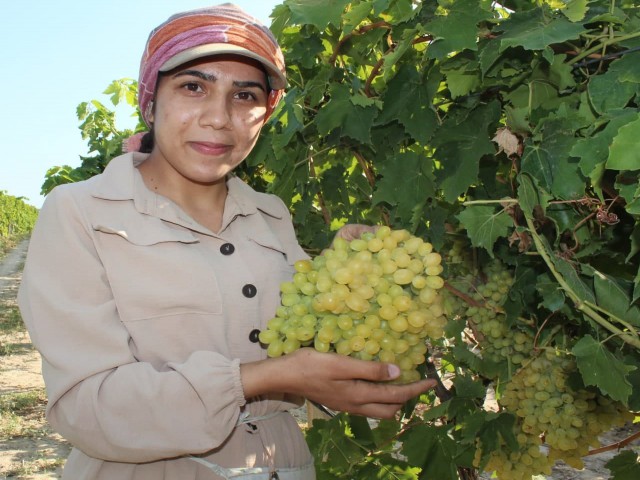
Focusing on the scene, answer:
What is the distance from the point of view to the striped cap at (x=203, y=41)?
1861mm

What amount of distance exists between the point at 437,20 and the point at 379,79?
98 cm

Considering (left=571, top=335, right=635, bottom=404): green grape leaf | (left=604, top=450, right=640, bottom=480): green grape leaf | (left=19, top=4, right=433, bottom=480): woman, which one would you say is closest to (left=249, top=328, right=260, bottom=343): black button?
(left=19, top=4, right=433, bottom=480): woman

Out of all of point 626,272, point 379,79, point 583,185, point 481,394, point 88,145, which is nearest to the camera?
point 583,185

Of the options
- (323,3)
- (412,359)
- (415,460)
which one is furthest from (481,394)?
(323,3)

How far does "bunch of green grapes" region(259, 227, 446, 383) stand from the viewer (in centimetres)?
172

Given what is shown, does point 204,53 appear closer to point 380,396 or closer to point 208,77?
point 208,77

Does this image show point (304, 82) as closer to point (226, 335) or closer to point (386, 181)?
point (386, 181)

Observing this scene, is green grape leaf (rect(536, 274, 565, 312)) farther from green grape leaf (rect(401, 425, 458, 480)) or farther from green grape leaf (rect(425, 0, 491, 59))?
green grape leaf (rect(401, 425, 458, 480))

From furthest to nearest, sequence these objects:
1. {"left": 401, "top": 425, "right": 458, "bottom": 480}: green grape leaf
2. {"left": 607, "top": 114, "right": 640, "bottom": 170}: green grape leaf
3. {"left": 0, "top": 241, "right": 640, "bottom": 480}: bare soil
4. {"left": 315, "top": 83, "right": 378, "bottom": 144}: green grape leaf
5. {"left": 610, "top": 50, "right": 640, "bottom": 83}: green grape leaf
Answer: {"left": 0, "top": 241, "right": 640, "bottom": 480}: bare soil < {"left": 401, "top": 425, "right": 458, "bottom": 480}: green grape leaf < {"left": 315, "top": 83, "right": 378, "bottom": 144}: green grape leaf < {"left": 610, "top": 50, "right": 640, "bottom": 83}: green grape leaf < {"left": 607, "top": 114, "right": 640, "bottom": 170}: green grape leaf

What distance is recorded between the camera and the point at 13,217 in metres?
39.7

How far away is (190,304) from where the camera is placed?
1.85 metres

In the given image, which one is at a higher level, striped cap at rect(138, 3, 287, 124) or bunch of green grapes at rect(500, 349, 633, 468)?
striped cap at rect(138, 3, 287, 124)

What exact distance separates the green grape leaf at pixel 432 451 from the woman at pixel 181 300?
3.14ft

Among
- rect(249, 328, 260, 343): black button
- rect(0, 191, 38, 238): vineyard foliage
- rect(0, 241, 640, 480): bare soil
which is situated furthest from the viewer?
rect(0, 191, 38, 238): vineyard foliage
